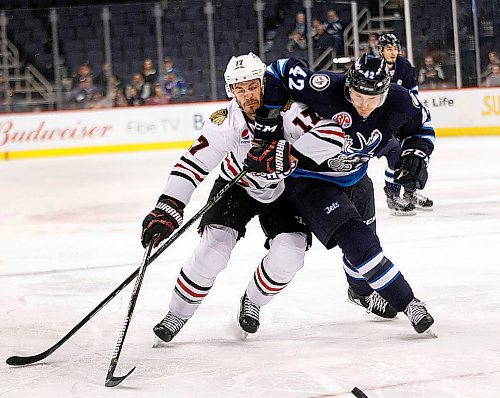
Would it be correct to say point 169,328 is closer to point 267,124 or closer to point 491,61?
point 267,124

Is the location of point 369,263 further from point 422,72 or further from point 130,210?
point 422,72

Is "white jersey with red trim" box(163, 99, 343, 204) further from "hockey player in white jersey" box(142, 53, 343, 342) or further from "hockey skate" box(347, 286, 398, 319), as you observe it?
"hockey skate" box(347, 286, 398, 319)

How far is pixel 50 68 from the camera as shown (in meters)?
13.4

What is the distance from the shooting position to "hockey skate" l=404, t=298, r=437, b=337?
304 centimetres

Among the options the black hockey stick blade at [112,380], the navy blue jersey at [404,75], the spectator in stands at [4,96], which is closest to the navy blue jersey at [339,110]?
the black hockey stick blade at [112,380]

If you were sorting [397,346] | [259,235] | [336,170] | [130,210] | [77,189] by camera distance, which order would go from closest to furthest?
1. [397,346]
2. [336,170]
3. [259,235]
4. [130,210]
5. [77,189]

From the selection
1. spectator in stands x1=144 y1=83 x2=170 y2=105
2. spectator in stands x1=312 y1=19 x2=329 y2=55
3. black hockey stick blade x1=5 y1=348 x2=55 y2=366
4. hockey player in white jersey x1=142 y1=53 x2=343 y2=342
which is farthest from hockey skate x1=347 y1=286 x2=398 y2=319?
spectator in stands x1=144 y1=83 x2=170 y2=105

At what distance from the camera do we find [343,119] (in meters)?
3.10

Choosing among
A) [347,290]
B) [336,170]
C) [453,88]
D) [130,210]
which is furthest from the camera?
[453,88]

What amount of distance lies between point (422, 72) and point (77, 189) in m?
5.77

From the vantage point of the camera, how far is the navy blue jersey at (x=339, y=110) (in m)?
3.10

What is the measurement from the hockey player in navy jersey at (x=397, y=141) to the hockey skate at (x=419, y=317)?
2736mm

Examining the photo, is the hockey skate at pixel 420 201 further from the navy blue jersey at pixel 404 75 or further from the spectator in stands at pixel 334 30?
the spectator in stands at pixel 334 30

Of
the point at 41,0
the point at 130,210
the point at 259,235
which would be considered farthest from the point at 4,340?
the point at 41,0
